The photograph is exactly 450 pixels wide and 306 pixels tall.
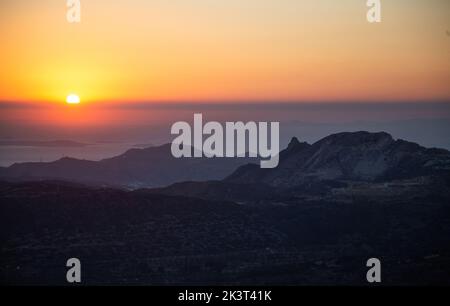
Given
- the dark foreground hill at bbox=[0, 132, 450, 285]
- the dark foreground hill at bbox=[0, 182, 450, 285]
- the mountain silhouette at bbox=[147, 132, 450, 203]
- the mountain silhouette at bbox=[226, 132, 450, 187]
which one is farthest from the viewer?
the mountain silhouette at bbox=[226, 132, 450, 187]

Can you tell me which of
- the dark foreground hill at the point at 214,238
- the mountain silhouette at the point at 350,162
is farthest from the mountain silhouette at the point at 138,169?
the dark foreground hill at the point at 214,238

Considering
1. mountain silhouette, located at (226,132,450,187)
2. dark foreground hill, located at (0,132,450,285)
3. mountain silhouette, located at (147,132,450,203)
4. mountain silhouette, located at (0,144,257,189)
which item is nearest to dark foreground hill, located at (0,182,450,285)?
dark foreground hill, located at (0,132,450,285)

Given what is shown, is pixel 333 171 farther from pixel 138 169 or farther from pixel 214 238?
pixel 214 238

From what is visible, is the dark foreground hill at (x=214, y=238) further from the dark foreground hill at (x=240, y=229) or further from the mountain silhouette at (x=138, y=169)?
the mountain silhouette at (x=138, y=169)

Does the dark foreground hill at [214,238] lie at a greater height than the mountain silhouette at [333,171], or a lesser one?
lesser

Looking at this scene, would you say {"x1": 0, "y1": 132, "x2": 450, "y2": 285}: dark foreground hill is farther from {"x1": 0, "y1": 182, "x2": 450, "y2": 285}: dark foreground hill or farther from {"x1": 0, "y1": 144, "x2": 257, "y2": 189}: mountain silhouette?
{"x1": 0, "y1": 144, "x2": 257, "y2": 189}: mountain silhouette

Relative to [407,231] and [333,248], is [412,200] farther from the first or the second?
[333,248]
